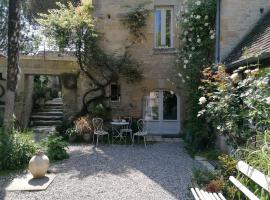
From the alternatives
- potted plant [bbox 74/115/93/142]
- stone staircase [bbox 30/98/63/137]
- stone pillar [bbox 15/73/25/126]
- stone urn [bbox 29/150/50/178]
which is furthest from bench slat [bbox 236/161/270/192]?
stone pillar [bbox 15/73/25/126]

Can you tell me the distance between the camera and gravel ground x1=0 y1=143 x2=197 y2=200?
6934mm

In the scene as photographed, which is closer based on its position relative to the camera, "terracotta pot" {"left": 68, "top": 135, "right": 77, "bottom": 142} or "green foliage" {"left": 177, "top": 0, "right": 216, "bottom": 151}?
"green foliage" {"left": 177, "top": 0, "right": 216, "bottom": 151}

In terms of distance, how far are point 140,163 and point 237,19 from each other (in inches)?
220

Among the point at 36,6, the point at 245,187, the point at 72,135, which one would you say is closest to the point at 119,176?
the point at 245,187

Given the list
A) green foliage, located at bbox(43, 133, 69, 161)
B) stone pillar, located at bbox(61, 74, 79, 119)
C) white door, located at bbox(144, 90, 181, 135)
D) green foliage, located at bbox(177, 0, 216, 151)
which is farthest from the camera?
stone pillar, located at bbox(61, 74, 79, 119)

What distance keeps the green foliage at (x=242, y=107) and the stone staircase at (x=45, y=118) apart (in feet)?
36.9

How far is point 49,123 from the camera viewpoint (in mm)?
18500

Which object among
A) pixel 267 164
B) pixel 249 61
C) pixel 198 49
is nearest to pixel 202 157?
pixel 249 61

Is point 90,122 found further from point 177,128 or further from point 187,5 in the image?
point 187,5

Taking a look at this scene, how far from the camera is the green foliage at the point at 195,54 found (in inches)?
454

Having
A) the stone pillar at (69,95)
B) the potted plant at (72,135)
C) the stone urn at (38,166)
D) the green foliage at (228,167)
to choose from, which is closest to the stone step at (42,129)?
the stone pillar at (69,95)

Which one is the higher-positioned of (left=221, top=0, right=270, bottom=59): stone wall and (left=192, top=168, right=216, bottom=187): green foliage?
(left=221, top=0, right=270, bottom=59): stone wall

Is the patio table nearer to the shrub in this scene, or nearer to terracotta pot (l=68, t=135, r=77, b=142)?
terracotta pot (l=68, t=135, r=77, b=142)

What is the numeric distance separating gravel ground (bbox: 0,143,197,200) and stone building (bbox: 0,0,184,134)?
334 centimetres
